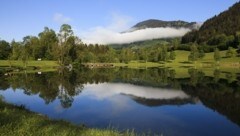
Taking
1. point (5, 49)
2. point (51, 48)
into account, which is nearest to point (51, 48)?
point (51, 48)

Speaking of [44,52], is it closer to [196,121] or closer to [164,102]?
[164,102]

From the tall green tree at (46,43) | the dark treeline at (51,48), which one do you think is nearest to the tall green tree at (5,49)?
the dark treeline at (51,48)

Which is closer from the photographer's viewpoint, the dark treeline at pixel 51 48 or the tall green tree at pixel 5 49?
the dark treeline at pixel 51 48

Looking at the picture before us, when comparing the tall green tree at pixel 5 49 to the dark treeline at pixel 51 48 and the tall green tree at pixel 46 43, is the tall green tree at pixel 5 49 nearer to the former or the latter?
the dark treeline at pixel 51 48

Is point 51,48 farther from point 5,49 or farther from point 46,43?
point 5,49

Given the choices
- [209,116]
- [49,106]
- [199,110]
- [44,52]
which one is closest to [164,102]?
[199,110]

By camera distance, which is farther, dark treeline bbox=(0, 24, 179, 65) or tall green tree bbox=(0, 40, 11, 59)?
tall green tree bbox=(0, 40, 11, 59)

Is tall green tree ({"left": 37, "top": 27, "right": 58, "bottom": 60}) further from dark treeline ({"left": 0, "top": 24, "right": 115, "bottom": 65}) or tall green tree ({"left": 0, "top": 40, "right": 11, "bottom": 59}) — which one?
tall green tree ({"left": 0, "top": 40, "right": 11, "bottom": 59})

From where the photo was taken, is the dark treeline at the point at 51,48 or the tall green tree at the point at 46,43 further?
the tall green tree at the point at 46,43

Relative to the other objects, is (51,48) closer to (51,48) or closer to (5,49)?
(51,48)

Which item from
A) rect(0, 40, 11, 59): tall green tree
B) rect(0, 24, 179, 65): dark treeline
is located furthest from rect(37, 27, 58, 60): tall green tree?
rect(0, 40, 11, 59): tall green tree

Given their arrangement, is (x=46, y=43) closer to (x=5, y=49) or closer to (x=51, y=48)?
(x=51, y=48)

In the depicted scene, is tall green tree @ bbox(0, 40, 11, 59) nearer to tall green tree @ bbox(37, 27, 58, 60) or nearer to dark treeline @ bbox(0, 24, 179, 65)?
dark treeline @ bbox(0, 24, 179, 65)

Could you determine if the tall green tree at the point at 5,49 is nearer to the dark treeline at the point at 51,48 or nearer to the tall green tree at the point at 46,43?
the dark treeline at the point at 51,48
